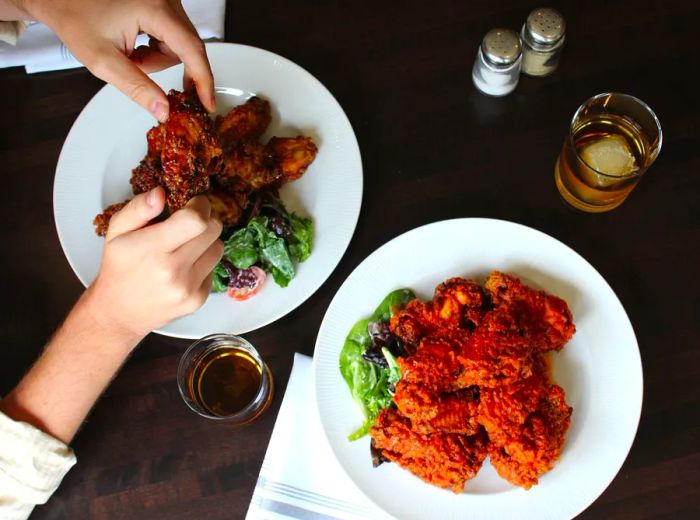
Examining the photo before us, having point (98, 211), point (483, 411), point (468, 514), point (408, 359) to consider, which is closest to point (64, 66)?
point (98, 211)

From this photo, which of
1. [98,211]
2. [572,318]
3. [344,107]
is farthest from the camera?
[344,107]

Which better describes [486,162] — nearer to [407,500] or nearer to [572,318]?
[572,318]

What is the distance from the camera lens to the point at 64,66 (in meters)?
2.20

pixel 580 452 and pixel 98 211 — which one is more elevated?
pixel 98 211

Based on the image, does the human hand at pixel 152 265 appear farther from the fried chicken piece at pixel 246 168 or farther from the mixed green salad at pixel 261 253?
→ the fried chicken piece at pixel 246 168

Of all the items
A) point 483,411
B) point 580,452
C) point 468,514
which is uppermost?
point 483,411

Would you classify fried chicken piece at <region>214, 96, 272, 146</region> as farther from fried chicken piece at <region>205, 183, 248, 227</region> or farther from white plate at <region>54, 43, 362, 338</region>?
fried chicken piece at <region>205, 183, 248, 227</region>

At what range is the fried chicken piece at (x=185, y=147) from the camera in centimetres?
172

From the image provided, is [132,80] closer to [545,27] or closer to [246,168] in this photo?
[246,168]

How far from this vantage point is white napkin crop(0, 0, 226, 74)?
2.18m

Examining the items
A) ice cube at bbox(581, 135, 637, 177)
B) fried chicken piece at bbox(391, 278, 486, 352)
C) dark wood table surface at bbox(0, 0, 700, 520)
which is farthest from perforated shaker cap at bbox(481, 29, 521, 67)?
fried chicken piece at bbox(391, 278, 486, 352)

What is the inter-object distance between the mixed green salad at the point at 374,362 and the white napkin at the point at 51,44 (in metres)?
1.13

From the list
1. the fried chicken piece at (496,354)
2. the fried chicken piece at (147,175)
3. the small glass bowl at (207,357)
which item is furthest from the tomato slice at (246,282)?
the fried chicken piece at (496,354)

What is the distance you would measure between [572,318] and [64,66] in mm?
1844
